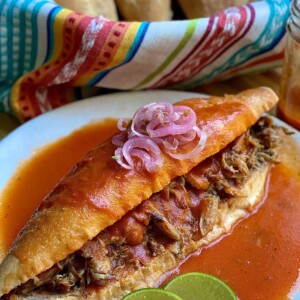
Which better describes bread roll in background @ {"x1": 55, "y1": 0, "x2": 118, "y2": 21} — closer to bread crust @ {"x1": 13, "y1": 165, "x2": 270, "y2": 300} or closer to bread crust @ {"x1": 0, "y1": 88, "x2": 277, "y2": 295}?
bread crust @ {"x1": 0, "y1": 88, "x2": 277, "y2": 295}

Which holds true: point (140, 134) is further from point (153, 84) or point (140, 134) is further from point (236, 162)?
point (153, 84)

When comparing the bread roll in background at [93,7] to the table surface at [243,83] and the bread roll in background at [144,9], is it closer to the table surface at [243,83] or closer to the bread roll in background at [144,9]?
the bread roll in background at [144,9]

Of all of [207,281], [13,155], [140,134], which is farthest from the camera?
[13,155]

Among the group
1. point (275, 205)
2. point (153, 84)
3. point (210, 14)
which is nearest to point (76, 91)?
point (153, 84)

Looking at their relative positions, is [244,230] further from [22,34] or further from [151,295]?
[22,34]

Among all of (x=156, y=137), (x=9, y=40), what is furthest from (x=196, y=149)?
(x=9, y=40)

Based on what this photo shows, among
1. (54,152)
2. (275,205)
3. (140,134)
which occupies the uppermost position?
(140,134)
